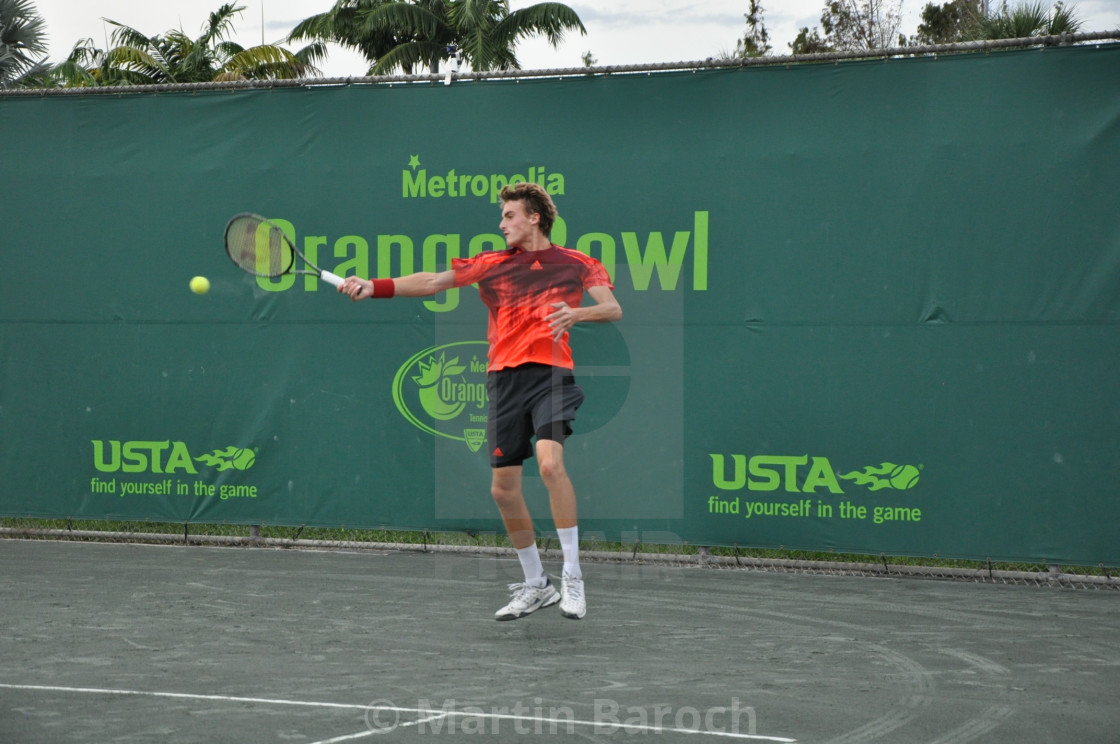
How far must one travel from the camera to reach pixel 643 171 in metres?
7.07

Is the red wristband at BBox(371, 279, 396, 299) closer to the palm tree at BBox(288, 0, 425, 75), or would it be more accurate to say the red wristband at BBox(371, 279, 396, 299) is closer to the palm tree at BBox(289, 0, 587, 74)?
the palm tree at BBox(289, 0, 587, 74)

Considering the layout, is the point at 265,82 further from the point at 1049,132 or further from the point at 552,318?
the point at 1049,132

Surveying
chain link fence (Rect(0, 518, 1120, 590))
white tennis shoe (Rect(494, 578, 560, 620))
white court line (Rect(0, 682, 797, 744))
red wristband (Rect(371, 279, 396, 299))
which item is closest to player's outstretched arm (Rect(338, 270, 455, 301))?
red wristband (Rect(371, 279, 396, 299))

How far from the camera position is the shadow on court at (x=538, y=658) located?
12.4 feet

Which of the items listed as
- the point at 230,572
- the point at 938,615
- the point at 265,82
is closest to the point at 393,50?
the point at 265,82

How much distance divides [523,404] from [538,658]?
132cm

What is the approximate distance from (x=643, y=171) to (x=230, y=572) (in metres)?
3.28

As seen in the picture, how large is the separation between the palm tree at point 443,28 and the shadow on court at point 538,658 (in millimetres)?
21477

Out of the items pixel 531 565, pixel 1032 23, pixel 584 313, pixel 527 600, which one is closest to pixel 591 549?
pixel 531 565

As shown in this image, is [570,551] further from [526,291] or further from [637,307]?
[637,307]

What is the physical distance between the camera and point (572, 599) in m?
5.34

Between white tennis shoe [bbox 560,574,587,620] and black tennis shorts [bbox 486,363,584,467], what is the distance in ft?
2.01

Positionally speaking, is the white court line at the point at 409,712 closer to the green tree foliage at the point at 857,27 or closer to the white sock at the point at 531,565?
the white sock at the point at 531,565

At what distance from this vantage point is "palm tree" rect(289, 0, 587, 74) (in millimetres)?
26875
